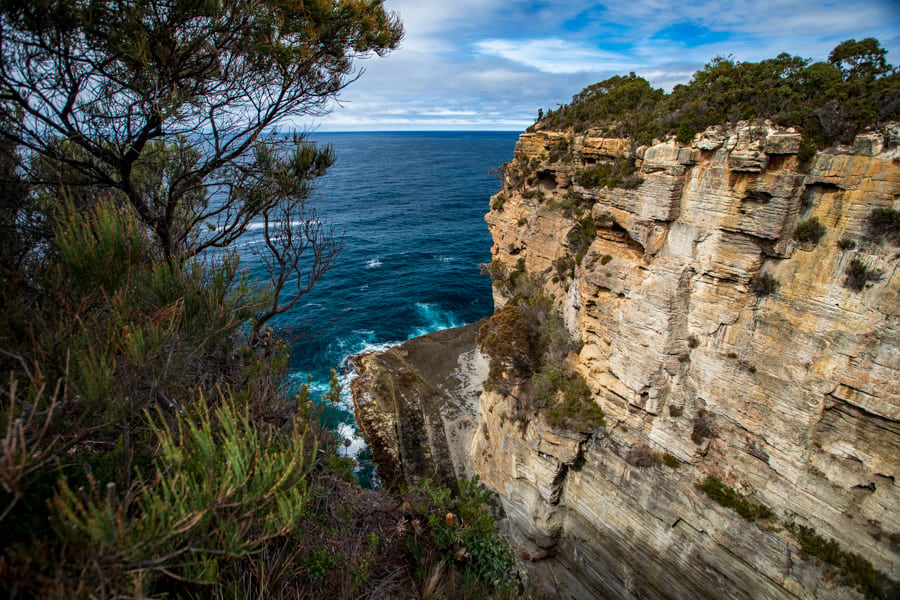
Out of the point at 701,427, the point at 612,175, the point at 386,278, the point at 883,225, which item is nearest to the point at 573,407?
the point at 701,427

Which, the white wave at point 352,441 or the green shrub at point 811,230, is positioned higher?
the green shrub at point 811,230

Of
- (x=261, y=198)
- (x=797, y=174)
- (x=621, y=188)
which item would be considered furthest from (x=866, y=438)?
(x=261, y=198)

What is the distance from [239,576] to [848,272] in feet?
49.3

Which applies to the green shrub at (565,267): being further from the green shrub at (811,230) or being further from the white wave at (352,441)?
the white wave at (352,441)

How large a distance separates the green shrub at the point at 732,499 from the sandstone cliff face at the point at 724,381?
0.73 feet

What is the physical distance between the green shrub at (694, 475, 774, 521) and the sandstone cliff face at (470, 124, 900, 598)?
0.73 feet

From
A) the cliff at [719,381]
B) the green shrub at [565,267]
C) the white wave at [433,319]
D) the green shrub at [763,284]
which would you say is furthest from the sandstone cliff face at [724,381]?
the white wave at [433,319]

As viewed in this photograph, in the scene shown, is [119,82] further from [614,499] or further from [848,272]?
[614,499]

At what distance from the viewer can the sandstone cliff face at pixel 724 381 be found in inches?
434

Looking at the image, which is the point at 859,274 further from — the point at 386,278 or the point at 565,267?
the point at 386,278

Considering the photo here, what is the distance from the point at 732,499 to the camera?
1339 centimetres

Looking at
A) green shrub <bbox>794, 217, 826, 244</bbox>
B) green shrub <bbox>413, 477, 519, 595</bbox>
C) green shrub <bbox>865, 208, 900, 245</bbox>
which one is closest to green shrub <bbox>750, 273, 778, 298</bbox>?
green shrub <bbox>794, 217, 826, 244</bbox>

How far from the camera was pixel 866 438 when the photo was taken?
11.2 meters

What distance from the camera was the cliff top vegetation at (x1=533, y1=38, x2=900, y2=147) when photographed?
11.3 meters
